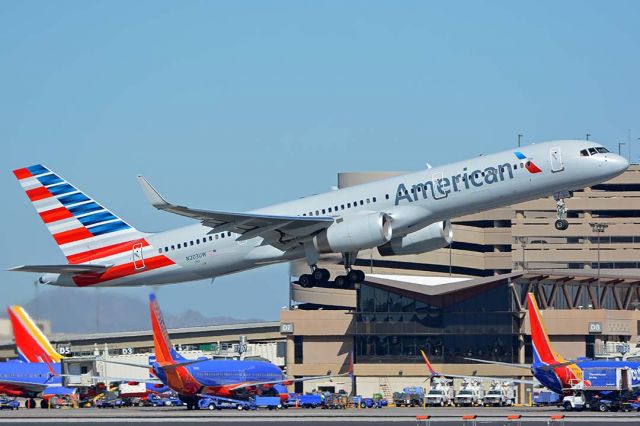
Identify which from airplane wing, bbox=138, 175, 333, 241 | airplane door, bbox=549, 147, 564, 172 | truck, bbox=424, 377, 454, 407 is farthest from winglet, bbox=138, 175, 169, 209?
truck, bbox=424, 377, 454, 407

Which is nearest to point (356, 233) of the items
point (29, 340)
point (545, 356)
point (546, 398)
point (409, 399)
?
point (545, 356)

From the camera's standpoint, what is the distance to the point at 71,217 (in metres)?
62.8

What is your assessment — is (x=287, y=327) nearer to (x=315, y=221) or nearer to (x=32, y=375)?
(x=32, y=375)

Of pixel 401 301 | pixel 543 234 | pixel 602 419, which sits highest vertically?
pixel 543 234

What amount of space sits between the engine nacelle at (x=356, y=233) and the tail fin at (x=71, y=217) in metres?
10.2

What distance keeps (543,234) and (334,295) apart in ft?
154

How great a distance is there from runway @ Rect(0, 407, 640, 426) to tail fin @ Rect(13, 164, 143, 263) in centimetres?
880

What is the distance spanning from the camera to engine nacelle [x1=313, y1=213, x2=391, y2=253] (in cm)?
5525

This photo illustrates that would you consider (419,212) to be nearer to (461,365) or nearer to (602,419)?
(602,419)

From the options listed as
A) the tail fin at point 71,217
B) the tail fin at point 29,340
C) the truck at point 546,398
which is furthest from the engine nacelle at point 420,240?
the tail fin at point 29,340

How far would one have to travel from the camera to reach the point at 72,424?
197 ft

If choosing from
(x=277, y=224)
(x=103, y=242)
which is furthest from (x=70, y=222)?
(x=277, y=224)

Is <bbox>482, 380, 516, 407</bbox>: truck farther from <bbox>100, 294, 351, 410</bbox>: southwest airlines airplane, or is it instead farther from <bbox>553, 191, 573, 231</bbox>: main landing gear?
<bbox>553, 191, 573, 231</bbox>: main landing gear

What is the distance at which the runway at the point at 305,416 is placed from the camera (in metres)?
59.5
